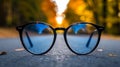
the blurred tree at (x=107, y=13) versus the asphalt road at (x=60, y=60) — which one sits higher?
the asphalt road at (x=60, y=60)

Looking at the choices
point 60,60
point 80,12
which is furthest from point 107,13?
point 60,60

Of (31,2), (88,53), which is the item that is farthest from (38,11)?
(88,53)

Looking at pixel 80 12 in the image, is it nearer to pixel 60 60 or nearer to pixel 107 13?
pixel 107 13

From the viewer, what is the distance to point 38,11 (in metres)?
35.6

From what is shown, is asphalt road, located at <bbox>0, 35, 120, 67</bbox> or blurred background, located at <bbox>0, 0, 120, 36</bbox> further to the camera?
blurred background, located at <bbox>0, 0, 120, 36</bbox>

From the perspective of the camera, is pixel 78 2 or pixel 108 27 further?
pixel 78 2

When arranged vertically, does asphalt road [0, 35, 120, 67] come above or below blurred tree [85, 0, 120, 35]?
above

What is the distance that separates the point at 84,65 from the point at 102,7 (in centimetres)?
2580

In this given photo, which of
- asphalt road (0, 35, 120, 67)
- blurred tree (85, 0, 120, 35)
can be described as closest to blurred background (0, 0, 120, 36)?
blurred tree (85, 0, 120, 35)

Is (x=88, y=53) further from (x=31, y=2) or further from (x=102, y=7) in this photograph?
(x=31, y=2)

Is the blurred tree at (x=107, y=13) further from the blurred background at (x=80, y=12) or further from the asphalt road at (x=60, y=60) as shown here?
the asphalt road at (x=60, y=60)

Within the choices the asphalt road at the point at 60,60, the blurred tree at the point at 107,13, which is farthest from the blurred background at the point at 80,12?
the asphalt road at the point at 60,60

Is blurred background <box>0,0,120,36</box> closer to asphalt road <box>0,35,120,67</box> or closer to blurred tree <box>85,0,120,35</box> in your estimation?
blurred tree <box>85,0,120,35</box>

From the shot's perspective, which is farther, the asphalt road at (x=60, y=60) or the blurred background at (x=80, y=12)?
the blurred background at (x=80, y=12)
